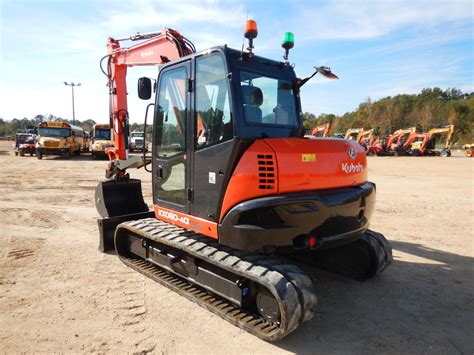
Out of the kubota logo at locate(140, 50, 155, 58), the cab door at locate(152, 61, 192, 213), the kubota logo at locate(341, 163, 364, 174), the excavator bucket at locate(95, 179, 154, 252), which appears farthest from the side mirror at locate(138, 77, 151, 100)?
the kubota logo at locate(341, 163, 364, 174)

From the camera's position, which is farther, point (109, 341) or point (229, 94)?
point (229, 94)

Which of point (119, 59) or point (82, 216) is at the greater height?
point (119, 59)

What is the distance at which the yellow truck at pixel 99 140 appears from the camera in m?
23.4

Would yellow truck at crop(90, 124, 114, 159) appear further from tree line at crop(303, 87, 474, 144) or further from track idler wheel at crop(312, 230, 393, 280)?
tree line at crop(303, 87, 474, 144)

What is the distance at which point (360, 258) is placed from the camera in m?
4.82

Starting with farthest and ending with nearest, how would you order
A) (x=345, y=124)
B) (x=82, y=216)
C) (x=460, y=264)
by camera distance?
(x=345, y=124) → (x=82, y=216) → (x=460, y=264)

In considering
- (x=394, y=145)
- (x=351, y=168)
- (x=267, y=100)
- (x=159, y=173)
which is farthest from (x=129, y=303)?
(x=394, y=145)

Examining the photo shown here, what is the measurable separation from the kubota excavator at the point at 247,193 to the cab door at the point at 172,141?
13 mm

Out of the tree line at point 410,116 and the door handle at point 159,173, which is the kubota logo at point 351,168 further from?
the tree line at point 410,116

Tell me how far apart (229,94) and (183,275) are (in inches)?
88.7

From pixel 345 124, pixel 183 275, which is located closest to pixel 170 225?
pixel 183 275

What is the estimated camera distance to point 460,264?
5477 millimetres

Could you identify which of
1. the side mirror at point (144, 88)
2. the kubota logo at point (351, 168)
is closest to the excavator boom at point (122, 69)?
the side mirror at point (144, 88)

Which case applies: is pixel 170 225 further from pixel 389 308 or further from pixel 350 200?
pixel 389 308
